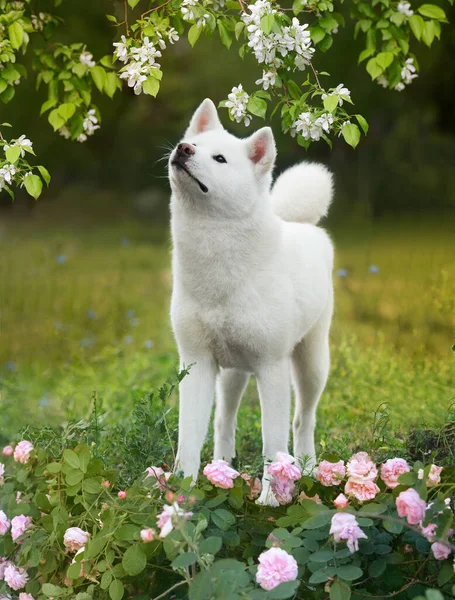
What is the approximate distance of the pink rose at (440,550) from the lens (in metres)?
2.03

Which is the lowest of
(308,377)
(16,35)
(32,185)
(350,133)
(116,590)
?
(308,377)

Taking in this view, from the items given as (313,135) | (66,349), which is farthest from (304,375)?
(66,349)

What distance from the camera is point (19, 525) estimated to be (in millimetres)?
2484

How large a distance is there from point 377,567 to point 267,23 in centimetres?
149

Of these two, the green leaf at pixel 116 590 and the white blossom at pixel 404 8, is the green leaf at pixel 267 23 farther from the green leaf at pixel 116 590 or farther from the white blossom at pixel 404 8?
the green leaf at pixel 116 590

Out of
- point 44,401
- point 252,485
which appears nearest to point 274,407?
point 252,485

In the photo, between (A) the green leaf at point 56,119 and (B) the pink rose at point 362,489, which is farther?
(A) the green leaf at point 56,119

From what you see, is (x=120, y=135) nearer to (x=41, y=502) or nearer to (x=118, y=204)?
(x=118, y=204)

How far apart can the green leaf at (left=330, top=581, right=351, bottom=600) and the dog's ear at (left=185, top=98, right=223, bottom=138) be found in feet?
5.07

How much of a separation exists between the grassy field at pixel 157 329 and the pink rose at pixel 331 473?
0.53m

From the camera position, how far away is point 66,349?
5.69m

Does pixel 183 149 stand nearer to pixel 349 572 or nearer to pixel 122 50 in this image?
pixel 122 50

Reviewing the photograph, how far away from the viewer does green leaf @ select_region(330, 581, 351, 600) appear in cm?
200

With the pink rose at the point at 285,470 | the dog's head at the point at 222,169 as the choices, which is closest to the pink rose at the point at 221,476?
the pink rose at the point at 285,470
